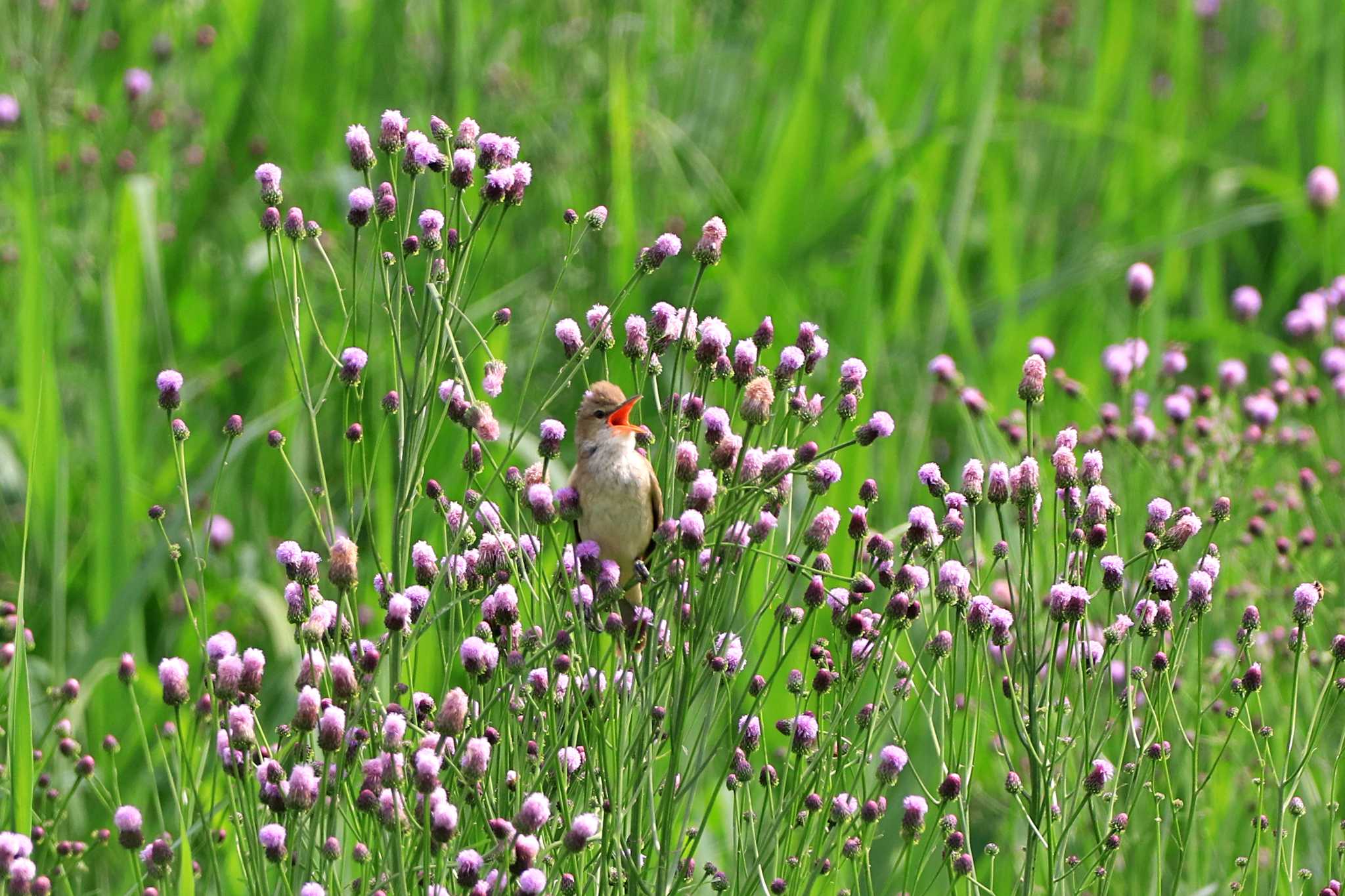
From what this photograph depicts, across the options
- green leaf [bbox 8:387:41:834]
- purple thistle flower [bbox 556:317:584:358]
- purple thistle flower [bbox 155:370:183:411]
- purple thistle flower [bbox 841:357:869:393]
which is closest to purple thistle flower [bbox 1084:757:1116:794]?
purple thistle flower [bbox 841:357:869:393]

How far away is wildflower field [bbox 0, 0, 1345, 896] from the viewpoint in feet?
7.48

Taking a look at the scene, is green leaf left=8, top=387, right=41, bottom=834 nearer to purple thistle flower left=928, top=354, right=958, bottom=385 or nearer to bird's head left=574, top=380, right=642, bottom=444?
bird's head left=574, top=380, right=642, bottom=444

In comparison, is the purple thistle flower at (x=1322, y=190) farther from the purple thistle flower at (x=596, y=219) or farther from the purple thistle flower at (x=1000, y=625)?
the purple thistle flower at (x=596, y=219)

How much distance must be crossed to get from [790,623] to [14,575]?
2911mm

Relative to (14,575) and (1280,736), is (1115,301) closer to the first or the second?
(1280,736)

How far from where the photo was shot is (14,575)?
14.9 feet

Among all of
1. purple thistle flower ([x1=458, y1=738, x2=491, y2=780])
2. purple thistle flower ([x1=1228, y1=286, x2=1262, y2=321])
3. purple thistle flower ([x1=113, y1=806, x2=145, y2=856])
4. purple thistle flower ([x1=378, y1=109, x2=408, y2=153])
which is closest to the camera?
purple thistle flower ([x1=458, y1=738, x2=491, y2=780])

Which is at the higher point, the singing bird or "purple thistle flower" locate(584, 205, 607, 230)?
"purple thistle flower" locate(584, 205, 607, 230)

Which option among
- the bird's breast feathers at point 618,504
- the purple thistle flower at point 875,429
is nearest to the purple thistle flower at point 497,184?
the bird's breast feathers at point 618,504

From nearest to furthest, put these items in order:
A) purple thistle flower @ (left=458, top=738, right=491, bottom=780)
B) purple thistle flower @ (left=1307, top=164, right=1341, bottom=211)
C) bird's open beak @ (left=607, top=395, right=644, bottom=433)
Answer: purple thistle flower @ (left=458, top=738, right=491, bottom=780) < bird's open beak @ (left=607, top=395, right=644, bottom=433) < purple thistle flower @ (left=1307, top=164, right=1341, bottom=211)

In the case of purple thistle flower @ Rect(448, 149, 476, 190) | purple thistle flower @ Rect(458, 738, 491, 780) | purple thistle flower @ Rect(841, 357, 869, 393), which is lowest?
purple thistle flower @ Rect(458, 738, 491, 780)

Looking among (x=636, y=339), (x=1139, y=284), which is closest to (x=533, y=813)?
(x=636, y=339)

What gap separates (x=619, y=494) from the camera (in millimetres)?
2508

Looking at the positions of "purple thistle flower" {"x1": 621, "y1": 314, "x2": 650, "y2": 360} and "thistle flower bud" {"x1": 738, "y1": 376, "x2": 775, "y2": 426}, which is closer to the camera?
"thistle flower bud" {"x1": 738, "y1": 376, "x2": 775, "y2": 426}
